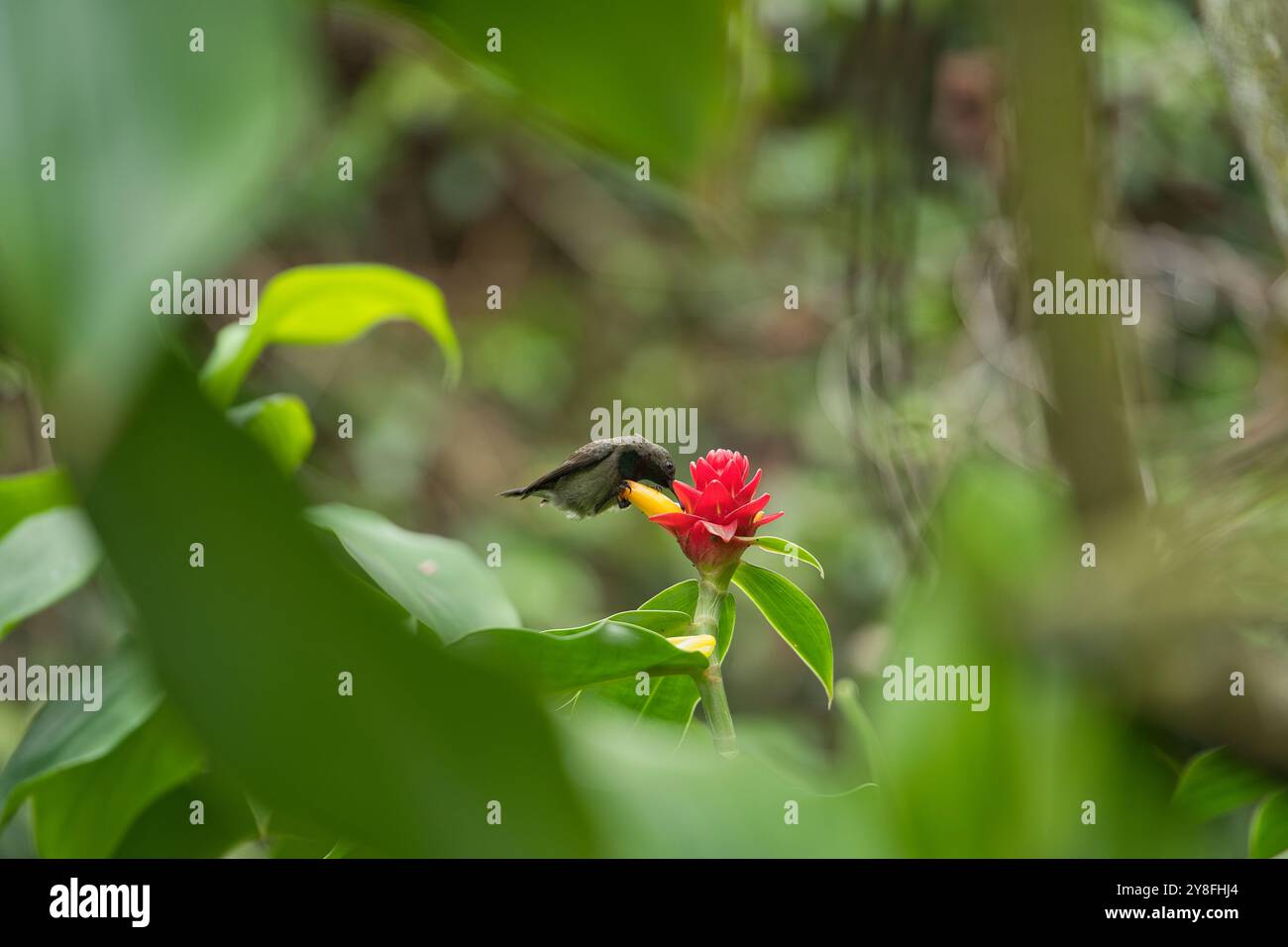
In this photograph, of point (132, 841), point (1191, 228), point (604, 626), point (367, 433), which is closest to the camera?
point (604, 626)

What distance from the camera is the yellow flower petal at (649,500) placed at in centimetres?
55

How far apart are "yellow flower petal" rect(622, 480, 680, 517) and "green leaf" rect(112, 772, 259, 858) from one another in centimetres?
27

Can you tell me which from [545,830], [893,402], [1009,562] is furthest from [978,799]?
[893,402]

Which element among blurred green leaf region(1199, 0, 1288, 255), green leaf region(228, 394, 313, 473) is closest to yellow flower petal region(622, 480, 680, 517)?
green leaf region(228, 394, 313, 473)

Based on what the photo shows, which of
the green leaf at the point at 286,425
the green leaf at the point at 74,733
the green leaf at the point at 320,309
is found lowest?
the green leaf at the point at 74,733

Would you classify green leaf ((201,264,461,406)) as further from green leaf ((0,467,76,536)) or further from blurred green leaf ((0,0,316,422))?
blurred green leaf ((0,0,316,422))

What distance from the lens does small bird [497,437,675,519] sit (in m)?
0.57

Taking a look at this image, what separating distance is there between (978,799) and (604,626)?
0.68ft

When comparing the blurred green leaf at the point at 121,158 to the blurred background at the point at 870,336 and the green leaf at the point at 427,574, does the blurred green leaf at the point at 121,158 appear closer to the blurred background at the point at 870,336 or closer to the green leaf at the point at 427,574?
the blurred background at the point at 870,336

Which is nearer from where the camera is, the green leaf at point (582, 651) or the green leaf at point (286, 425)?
the green leaf at point (582, 651)

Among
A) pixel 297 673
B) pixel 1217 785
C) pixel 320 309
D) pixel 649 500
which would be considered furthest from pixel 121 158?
pixel 320 309

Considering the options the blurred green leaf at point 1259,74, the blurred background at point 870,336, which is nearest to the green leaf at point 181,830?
the blurred background at point 870,336
